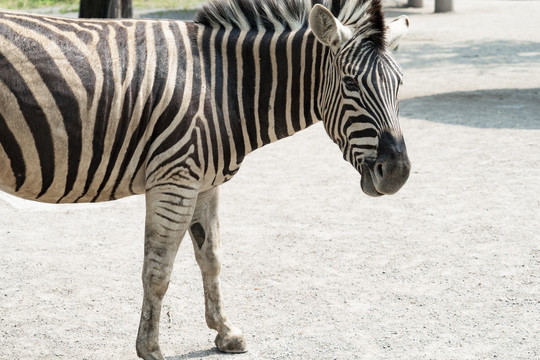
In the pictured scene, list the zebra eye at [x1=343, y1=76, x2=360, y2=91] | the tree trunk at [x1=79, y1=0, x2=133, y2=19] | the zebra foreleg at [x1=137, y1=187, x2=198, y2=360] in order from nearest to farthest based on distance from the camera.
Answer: the zebra eye at [x1=343, y1=76, x2=360, y2=91] < the zebra foreleg at [x1=137, y1=187, x2=198, y2=360] < the tree trunk at [x1=79, y1=0, x2=133, y2=19]

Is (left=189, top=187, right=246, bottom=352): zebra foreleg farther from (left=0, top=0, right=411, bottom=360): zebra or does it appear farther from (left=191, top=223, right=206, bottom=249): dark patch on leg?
(left=0, top=0, right=411, bottom=360): zebra

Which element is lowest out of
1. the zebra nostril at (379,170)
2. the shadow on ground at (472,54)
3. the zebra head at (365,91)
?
the shadow on ground at (472,54)

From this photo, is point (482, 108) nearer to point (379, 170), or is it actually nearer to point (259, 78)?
point (259, 78)

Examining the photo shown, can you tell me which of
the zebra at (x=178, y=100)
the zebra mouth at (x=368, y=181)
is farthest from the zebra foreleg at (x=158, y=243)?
the zebra mouth at (x=368, y=181)

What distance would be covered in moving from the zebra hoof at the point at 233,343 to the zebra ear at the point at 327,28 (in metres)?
1.90

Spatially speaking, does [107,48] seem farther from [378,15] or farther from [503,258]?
[503,258]

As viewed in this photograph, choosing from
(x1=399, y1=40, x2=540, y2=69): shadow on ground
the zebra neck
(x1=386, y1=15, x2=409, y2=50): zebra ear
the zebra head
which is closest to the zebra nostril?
the zebra head

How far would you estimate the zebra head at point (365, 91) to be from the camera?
376cm

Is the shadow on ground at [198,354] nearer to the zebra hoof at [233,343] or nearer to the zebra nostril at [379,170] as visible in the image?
the zebra hoof at [233,343]

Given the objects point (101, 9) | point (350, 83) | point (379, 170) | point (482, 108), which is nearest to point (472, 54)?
point (482, 108)

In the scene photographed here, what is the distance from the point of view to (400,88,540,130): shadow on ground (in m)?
10.6

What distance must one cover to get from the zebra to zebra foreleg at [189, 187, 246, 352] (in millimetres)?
344

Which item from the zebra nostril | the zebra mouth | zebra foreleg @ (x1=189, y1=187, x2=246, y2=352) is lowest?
zebra foreleg @ (x1=189, y1=187, x2=246, y2=352)

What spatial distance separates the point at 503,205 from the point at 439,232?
1.00m
